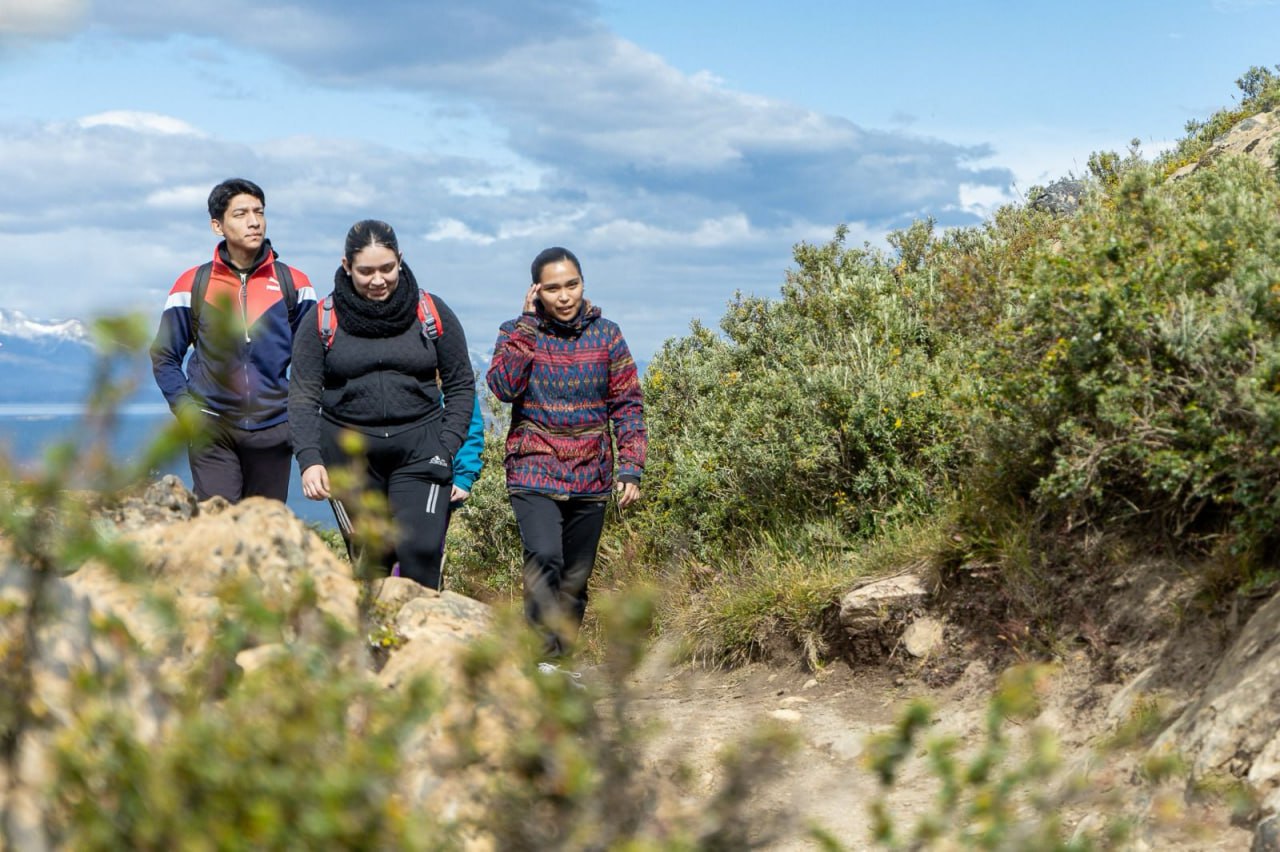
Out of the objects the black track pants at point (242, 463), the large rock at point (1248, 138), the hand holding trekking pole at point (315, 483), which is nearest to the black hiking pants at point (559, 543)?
the hand holding trekking pole at point (315, 483)

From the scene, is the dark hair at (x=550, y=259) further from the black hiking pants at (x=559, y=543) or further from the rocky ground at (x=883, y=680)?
the rocky ground at (x=883, y=680)

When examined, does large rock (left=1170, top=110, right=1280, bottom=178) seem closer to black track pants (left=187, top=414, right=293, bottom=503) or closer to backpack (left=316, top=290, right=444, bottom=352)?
backpack (left=316, top=290, right=444, bottom=352)

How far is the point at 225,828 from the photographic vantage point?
5.45 ft

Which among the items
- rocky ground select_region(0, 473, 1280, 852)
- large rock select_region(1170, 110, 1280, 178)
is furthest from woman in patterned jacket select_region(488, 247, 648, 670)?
large rock select_region(1170, 110, 1280, 178)

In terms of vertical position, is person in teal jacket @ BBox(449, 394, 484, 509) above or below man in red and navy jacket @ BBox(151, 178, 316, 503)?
below

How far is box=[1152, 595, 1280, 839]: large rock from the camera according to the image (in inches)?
157

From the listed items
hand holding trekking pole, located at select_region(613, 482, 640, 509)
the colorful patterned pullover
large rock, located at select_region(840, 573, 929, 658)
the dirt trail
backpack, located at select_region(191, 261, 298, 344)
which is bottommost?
the dirt trail

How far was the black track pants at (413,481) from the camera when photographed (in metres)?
6.36

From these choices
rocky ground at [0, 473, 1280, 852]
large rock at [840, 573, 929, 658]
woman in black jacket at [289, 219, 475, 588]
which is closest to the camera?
rocky ground at [0, 473, 1280, 852]

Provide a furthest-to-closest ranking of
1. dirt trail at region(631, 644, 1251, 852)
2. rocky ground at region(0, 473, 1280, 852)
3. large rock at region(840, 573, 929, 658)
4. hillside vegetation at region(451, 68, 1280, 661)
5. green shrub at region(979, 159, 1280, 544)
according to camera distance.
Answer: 1. large rock at region(840, 573, 929, 658)
2. hillside vegetation at region(451, 68, 1280, 661)
3. green shrub at region(979, 159, 1280, 544)
4. dirt trail at region(631, 644, 1251, 852)
5. rocky ground at region(0, 473, 1280, 852)

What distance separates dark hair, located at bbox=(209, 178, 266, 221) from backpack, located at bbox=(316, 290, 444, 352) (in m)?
0.77

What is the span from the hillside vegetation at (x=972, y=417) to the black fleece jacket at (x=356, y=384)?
216 cm

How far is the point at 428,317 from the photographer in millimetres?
6512

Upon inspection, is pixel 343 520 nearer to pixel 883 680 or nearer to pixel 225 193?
pixel 225 193
